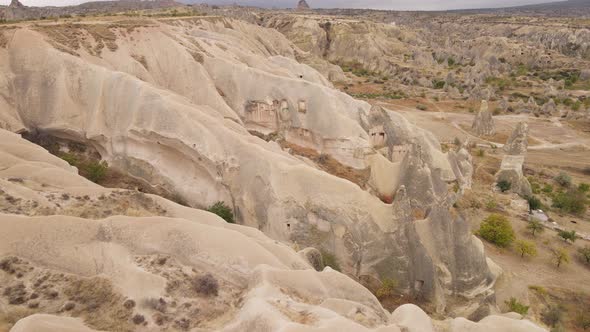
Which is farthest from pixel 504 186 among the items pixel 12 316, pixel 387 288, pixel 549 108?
pixel 549 108

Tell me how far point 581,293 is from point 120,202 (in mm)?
23224

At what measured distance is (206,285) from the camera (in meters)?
11.8

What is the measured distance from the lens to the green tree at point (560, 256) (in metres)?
25.5

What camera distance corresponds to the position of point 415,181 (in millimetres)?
24469

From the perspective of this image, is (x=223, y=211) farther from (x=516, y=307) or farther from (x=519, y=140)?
(x=519, y=140)

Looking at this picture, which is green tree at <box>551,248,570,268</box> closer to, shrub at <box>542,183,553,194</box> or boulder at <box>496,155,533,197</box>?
boulder at <box>496,155,533,197</box>

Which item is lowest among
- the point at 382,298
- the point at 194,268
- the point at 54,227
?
the point at 382,298

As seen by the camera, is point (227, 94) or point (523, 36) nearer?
point (227, 94)

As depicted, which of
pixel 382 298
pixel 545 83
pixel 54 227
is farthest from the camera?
pixel 545 83

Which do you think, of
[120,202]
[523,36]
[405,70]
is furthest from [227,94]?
[523,36]

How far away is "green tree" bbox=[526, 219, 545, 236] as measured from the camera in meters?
29.0

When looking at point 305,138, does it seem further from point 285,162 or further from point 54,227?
point 54,227

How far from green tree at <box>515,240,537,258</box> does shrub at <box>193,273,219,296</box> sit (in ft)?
69.7

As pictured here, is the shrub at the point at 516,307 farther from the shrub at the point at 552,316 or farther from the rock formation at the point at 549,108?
the rock formation at the point at 549,108
